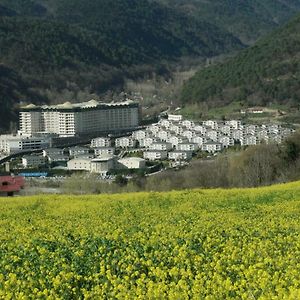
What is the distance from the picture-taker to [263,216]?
1777cm

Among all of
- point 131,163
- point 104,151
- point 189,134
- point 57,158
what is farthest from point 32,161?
point 189,134

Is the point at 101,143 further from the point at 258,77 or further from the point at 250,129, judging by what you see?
the point at 258,77

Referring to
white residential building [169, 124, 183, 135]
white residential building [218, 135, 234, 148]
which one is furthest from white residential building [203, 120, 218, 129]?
white residential building [218, 135, 234, 148]

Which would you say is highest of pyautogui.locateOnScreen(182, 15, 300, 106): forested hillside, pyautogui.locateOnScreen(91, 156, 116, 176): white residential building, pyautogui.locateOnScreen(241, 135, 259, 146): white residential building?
pyautogui.locateOnScreen(182, 15, 300, 106): forested hillside

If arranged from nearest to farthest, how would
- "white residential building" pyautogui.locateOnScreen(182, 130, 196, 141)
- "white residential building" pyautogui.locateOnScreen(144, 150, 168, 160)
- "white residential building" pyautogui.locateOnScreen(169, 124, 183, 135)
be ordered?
"white residential building" pyautogui.locateOnScreen(144, 150, 168, 160) → "white residential building" pyautogui.locateOnScreen(182, 130, 196, 141) → "white residential building" pyautogui.locateOnScreen(169, 124, 183, 135)

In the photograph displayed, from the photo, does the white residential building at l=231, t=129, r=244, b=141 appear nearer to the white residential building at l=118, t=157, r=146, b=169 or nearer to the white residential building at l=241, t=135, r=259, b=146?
the white residential building at l=241, t=135, r=259, b=146

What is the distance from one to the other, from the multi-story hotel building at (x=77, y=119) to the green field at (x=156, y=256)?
8347cm

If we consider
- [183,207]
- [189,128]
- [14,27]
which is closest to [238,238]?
[183,207]

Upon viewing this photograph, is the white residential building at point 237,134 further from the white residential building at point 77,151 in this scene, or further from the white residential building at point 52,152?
the white residential building at point 52,152

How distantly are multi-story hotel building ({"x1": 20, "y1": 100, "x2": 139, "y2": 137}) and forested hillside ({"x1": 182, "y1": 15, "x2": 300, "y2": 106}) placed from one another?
16689 mm

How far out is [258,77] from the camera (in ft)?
387

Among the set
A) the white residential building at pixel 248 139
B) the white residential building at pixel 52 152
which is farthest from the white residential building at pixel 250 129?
the white residential building at pixel 52 152

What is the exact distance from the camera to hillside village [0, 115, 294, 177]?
236 ft

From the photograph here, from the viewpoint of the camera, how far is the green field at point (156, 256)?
8.76m
